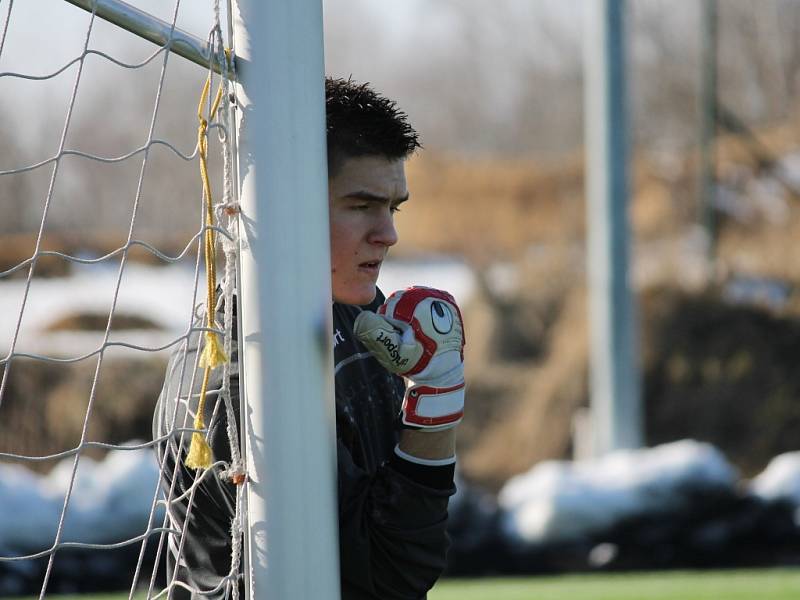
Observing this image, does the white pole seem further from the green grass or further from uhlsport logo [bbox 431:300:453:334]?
the green grass

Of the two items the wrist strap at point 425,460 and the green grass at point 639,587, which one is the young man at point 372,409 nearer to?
the wrist strap at point 425,460

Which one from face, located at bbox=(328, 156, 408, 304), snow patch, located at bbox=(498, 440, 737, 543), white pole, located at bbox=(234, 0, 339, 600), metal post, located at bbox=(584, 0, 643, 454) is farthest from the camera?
metal post, located at bbox=(584, 0, 643, 454)

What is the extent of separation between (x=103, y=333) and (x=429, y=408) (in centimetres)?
1280

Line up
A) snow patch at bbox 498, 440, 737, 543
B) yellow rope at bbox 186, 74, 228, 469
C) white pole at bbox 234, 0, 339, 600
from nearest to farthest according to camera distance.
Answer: white pole at bbox 234, 0, 339, 600
yellow rope at bbox 186, 74, 228, 469
snow patch at bbox 498, 440, 737, 543

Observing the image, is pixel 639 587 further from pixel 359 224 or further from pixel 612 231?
pixel 359 224

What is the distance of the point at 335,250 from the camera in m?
2.00

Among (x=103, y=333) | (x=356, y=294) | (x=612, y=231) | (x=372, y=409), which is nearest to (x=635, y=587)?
(x=612, y=231)

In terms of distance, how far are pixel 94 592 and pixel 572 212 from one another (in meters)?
10.00

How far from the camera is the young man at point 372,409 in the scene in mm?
1822

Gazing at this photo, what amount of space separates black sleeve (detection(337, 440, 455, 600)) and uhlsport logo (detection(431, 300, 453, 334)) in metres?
0.22

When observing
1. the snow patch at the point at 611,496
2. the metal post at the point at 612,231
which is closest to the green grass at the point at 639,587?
the snow patch at the point at 611,496

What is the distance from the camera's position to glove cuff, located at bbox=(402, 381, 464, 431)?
1831mm

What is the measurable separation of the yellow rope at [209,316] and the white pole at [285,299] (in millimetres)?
128

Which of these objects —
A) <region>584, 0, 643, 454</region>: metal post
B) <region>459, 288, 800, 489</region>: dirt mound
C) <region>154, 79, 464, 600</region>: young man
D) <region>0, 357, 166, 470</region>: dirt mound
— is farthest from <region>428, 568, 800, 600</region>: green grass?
<region>0, 357, 166, 470</region>: dirt mound
